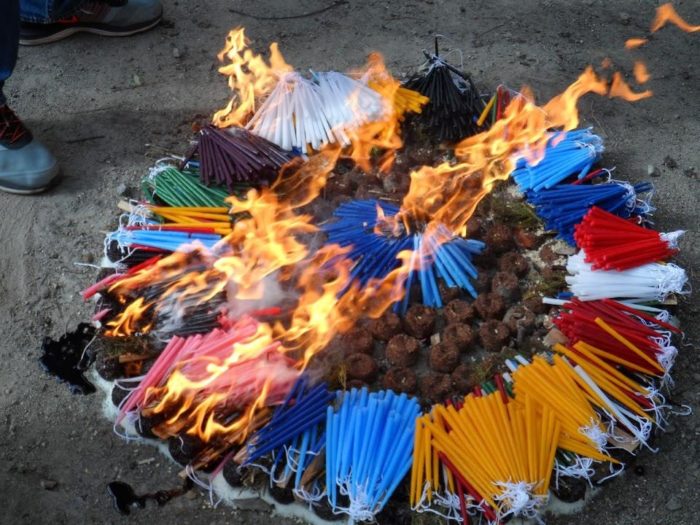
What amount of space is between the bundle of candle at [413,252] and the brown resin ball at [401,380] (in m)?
0.36

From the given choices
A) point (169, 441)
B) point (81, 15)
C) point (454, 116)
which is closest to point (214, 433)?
point (169, 441)

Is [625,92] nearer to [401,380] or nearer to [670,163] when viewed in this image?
[670,163]

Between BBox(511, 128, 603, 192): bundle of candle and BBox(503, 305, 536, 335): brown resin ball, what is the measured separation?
78cm

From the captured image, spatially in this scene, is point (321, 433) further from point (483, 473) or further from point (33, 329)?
point (33, 329)

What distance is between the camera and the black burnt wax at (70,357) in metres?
3.38

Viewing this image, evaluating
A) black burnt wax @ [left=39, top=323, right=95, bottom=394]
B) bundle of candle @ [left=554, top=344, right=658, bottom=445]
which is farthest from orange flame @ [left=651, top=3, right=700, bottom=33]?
black burnt wax @ [left=39, top=323, right=95, bottom=394]

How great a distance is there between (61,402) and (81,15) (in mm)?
3329

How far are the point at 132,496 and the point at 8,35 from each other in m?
2.77

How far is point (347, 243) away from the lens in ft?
12.0

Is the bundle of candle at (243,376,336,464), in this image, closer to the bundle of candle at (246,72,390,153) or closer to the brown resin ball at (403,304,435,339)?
the brown resin ball at (403,304,435,339)

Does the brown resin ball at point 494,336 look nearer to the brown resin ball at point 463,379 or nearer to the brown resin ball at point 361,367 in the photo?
the brown resin ball at point 463,379

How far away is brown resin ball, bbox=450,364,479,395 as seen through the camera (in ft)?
10.4

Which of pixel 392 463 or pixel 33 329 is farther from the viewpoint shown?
pixel 33 329

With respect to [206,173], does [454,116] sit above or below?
above
